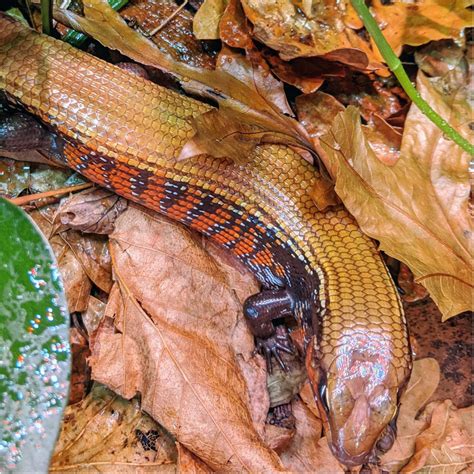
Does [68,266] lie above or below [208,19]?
below

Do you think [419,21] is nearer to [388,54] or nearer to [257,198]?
[388,54]

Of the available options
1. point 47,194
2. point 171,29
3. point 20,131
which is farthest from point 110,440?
point 171,29

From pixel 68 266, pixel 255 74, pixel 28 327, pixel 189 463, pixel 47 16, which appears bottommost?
pixel 189 463

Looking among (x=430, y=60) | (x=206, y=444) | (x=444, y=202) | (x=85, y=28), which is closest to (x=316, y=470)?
(x=206, y=444)

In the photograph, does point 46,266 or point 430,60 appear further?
point 430,60

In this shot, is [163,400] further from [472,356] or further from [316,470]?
[472,356]

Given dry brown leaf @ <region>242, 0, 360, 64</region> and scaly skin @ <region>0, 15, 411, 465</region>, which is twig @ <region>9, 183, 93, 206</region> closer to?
scaly skin @ <region>0, 15, 411, 465</region>

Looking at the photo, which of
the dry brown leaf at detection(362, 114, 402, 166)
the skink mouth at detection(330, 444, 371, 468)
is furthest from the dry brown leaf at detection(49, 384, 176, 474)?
the dry brown leaf at detection(362, 114, 402, 166)
